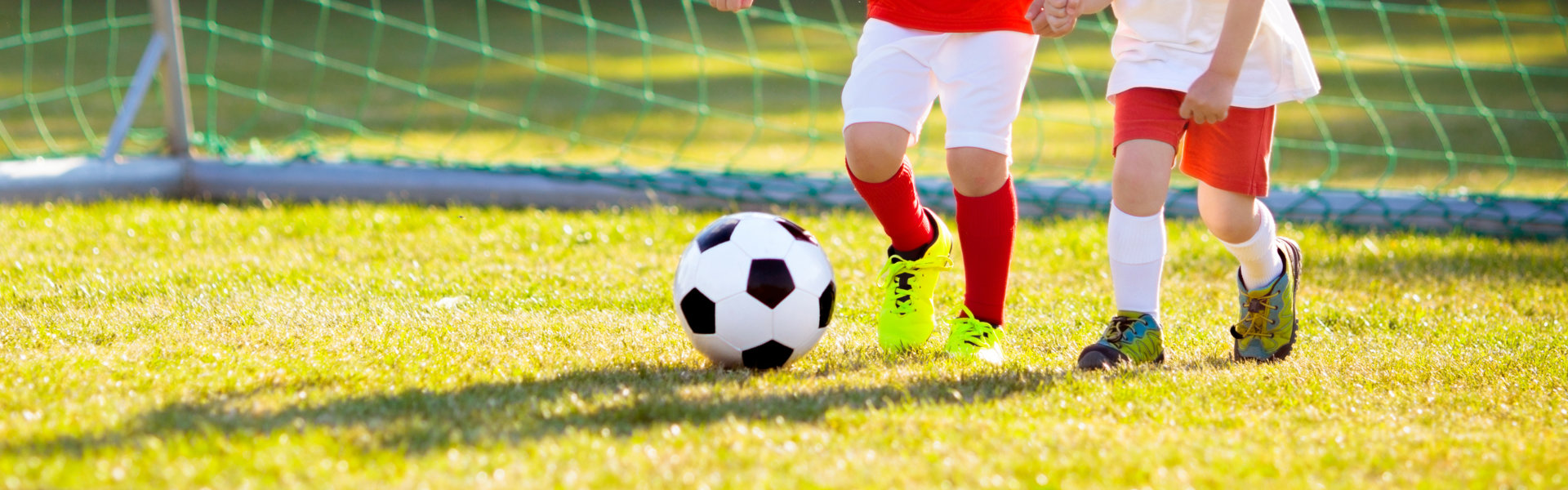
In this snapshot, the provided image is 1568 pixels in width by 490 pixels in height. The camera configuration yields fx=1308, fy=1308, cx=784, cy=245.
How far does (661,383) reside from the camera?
2.19 m

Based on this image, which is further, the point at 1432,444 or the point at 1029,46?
the point at 1029,46

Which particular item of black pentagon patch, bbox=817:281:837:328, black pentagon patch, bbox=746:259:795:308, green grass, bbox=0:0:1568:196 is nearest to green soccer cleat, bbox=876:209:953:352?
black pentagon patch, bbox=817:281:837:328

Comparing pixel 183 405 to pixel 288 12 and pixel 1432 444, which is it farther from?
pixel 288 12

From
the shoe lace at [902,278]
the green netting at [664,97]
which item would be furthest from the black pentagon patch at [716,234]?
the green netting at [664,97]

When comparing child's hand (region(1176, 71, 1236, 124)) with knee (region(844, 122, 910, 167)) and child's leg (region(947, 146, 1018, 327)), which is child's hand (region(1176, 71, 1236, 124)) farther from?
knee (region(844, 122, 910, 167))

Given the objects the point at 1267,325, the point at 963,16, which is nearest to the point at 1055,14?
the point at 963,16

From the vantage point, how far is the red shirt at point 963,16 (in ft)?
7.92

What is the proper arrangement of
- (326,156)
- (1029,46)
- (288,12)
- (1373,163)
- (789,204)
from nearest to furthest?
(1029,46)
(789,204)
(326,156)
(1373,163)
(288,12)

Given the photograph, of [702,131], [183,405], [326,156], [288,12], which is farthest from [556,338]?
[288,12]

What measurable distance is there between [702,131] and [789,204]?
7.48 ft

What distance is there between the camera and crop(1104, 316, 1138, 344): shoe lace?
2.42 metres

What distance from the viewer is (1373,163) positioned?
18.9ft

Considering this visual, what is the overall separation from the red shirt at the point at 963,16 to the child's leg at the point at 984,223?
0.75ft

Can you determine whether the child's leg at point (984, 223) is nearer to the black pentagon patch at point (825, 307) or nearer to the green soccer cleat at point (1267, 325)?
the black pentagon patch at point (825, 307)
